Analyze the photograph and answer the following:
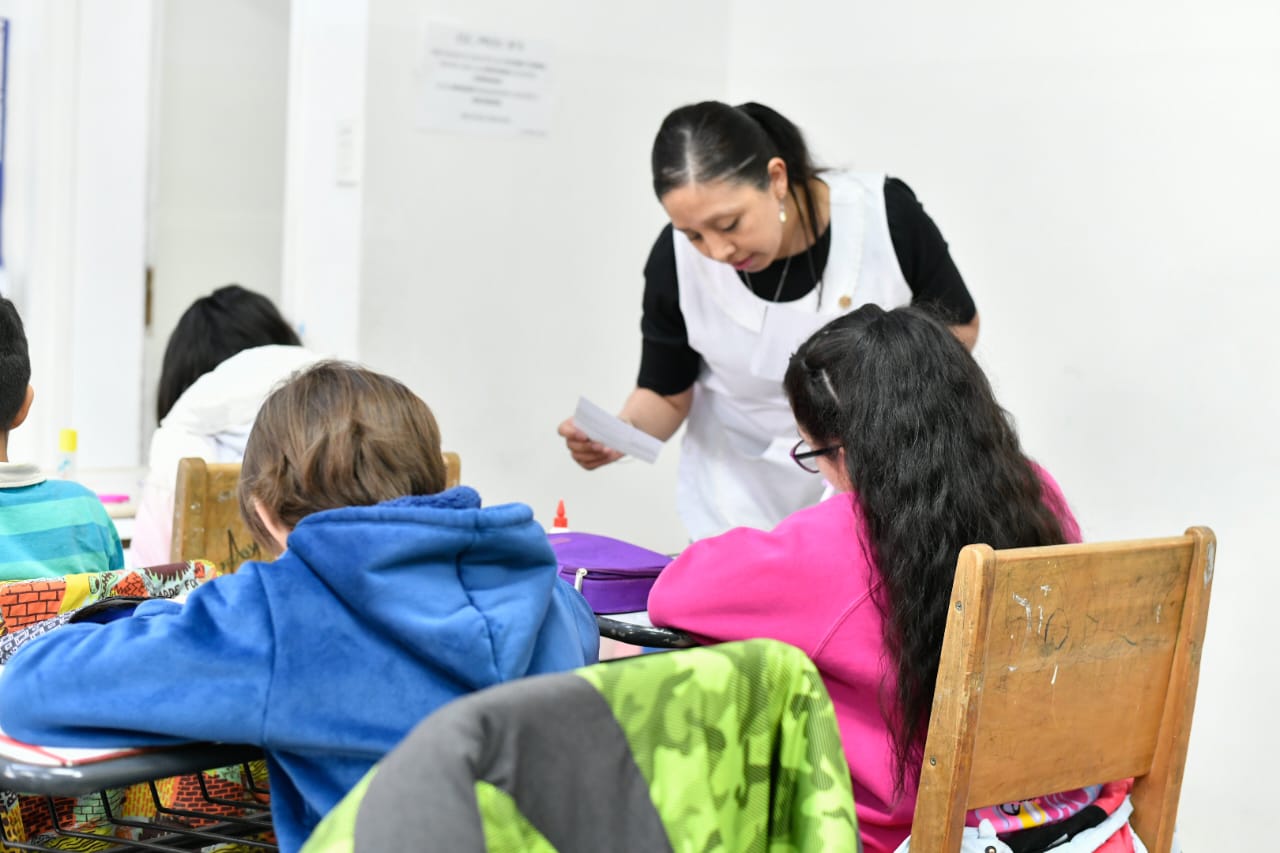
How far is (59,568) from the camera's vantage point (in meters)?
1.55

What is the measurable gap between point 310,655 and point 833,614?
0.55 meters

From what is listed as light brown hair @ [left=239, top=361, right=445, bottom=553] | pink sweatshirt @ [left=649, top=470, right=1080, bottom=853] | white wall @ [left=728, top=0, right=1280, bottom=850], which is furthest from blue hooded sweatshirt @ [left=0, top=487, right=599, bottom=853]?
white wall @ [left=728, top=0, right=1280, bottom=850]

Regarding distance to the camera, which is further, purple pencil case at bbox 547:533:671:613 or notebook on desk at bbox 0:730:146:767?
purple pencil case at bbox 547:533:671:613

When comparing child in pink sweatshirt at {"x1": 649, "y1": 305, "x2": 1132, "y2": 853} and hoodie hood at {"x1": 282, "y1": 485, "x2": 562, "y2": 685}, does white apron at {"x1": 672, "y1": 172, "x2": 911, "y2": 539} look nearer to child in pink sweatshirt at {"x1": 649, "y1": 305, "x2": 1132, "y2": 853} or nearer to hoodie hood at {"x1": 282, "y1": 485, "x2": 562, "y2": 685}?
child in pink sweatshirt at {"x1": 649, "y1": 305, "x2": 1132, "y2": 853}

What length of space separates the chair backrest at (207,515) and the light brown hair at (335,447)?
1.91 ft

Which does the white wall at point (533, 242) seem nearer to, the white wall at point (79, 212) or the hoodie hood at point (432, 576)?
the white wall at point (79, 212)

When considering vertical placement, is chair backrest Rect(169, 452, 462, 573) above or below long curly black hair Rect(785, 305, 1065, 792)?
below

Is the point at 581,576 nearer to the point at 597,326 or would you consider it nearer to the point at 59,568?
the point at 59,568

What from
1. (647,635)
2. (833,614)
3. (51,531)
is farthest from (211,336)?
(833,614)

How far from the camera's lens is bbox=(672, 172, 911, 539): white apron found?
90.7 inches

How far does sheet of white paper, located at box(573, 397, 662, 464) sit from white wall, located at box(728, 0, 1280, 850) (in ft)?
3.25

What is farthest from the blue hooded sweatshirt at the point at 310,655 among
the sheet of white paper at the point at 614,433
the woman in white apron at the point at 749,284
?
the woman in white apron at the point at 749,284

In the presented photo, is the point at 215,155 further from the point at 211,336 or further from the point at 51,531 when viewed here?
the point at 51,531

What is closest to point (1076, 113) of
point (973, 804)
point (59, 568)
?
point (973, 804)
